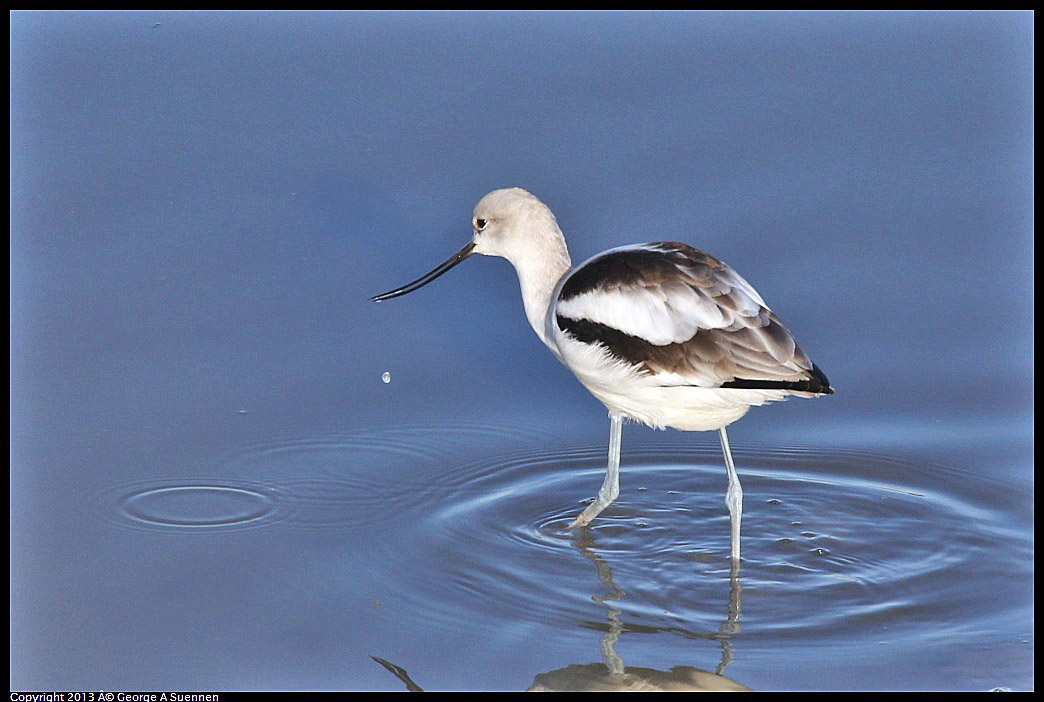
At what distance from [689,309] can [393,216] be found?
8.72 ft

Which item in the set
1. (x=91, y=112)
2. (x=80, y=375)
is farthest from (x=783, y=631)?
(x=91, y=112)

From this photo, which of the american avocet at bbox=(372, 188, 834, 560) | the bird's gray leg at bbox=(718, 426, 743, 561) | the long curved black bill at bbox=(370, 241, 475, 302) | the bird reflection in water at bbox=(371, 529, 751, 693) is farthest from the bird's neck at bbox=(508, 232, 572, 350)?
the bird reflection in water at bbox=(371, 529, 751, 693)

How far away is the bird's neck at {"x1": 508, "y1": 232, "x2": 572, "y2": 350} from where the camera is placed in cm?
585

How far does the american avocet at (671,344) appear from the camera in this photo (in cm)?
516

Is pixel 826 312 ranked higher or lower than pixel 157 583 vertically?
higher

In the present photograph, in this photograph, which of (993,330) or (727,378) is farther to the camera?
(993,330)

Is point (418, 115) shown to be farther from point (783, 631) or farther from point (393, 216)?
point (783, 631)

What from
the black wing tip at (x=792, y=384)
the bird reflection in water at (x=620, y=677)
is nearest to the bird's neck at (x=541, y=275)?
the black wing tip at (x=792, y=384)

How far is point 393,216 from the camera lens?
7578 mm

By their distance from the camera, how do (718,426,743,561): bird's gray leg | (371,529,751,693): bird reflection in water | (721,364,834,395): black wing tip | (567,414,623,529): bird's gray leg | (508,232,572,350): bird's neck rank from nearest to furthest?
1. (371,529,751,693): bird reflection in water
2. (721,364,834,395): black wing tip
3. (718,426,743,561): bird's gray leg
4. (567,414,623,529): bird's gray leg
5. (508,232,572,350): bird's neck

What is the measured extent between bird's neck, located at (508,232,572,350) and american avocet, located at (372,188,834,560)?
3.1 inches

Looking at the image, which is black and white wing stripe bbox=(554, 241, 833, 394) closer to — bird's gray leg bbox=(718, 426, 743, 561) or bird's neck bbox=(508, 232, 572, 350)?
bird's neck bbox=(508, 232, 572, 350)

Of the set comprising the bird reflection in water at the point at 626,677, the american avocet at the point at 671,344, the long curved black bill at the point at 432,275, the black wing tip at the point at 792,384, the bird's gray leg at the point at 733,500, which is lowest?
the bird reflection in water at the point at 626,677

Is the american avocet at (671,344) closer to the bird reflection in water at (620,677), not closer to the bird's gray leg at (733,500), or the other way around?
the bird's gray leg at (733,500)
